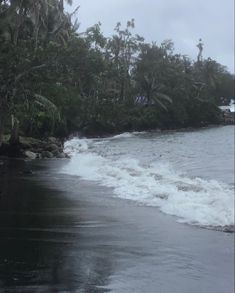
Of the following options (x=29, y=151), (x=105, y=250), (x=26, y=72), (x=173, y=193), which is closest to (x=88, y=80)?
(x=29, y=151)

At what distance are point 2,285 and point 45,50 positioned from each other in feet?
46.7

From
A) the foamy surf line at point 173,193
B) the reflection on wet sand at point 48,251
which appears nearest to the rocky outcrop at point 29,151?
the foamy surf line at point 173,193

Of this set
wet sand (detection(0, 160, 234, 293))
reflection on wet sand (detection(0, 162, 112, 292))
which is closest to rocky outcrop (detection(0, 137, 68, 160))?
wet sand (detection(0, 160, 234, 293))

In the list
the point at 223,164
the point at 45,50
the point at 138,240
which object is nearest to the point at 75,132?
the point at 223,164

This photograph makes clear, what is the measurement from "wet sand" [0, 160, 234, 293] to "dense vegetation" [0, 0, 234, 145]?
26.1 ft

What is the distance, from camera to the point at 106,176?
63.2 feet

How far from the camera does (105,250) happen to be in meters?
7.75

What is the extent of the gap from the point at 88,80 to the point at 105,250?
2121cm

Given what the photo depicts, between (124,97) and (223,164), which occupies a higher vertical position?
(124,97)

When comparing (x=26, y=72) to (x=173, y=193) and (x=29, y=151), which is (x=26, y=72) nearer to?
(x=173, y=193)

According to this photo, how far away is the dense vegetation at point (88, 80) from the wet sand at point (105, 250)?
26.1 ft

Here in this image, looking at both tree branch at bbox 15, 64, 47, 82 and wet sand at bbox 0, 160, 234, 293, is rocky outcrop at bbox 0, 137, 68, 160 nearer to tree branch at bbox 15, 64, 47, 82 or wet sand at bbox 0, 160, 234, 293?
tree branch at bbox 15, 64, 47, 82

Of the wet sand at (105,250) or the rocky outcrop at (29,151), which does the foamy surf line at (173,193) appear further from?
the rocky outcrop at (29,151)

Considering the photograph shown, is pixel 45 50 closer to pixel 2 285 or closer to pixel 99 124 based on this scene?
pixel 2 285
